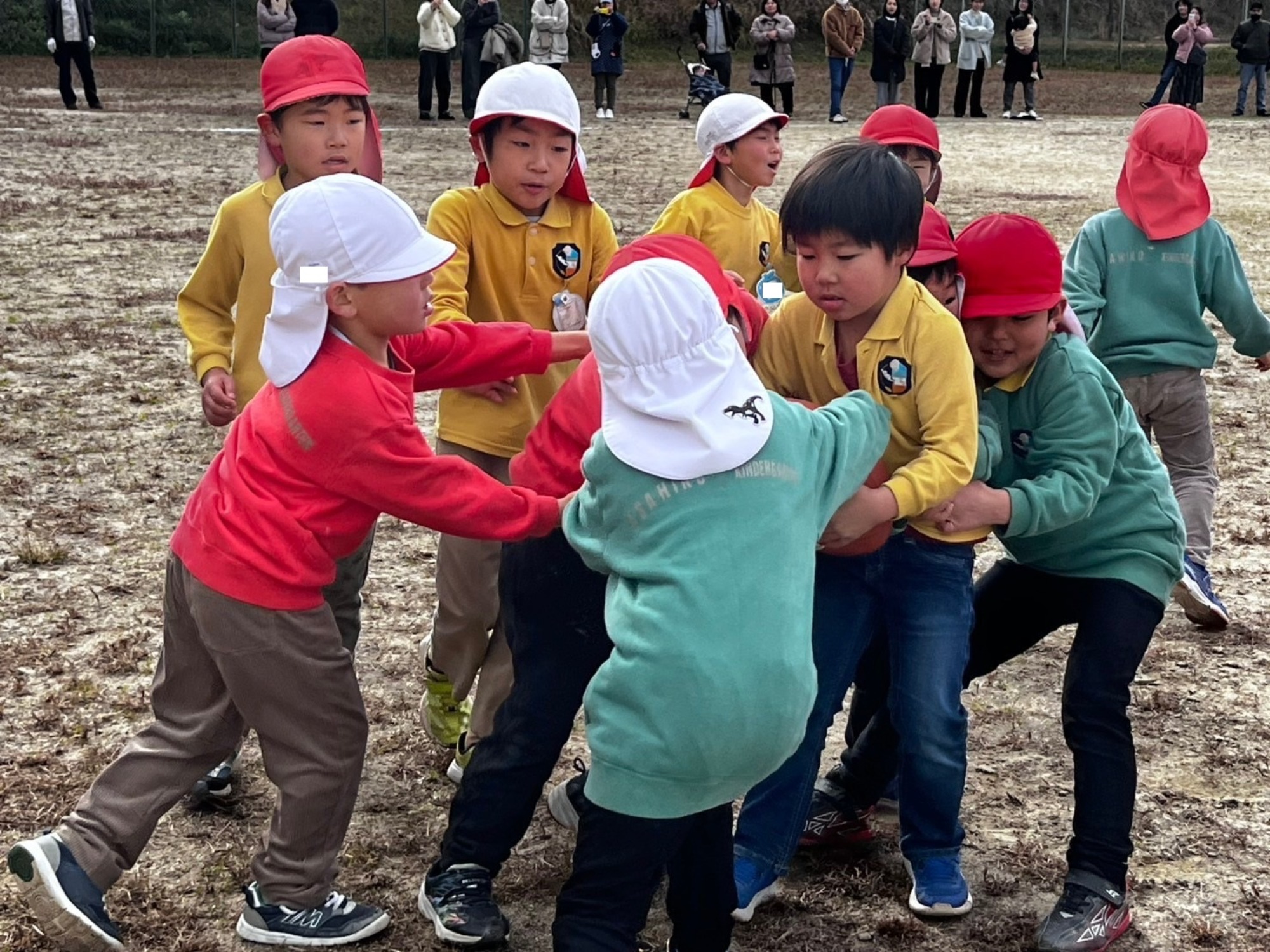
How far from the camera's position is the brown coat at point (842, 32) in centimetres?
2205

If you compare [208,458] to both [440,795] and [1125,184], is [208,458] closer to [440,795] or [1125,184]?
[440,795]

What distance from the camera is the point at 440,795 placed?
3703 millimetres

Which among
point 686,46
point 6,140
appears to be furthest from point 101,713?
point 686,46

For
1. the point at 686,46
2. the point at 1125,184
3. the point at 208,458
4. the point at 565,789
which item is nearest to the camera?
the point at 565,789

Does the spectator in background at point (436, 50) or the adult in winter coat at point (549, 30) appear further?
the adult in winter coat at point (549, 30)

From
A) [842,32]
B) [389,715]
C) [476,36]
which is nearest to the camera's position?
[389,715]

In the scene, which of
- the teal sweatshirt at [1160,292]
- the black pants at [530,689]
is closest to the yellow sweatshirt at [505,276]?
the black pants at [530,689]

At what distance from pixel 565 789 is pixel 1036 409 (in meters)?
1.36

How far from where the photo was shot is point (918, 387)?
2896 millimetres

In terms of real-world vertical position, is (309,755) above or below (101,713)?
above

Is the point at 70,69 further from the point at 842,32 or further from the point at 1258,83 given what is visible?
the point at 1258,83

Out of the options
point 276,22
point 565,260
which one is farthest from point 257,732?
point 276,22

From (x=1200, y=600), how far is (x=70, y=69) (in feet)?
66.6

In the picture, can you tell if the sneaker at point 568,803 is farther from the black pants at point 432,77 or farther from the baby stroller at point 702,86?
the baby stroller at point 702,86
